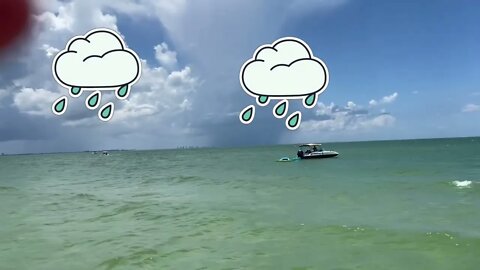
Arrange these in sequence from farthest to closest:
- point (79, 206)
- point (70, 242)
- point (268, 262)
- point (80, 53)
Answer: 1. point (79, 206)
2. point (70, 242)
3. point (268, 262)
4. point (80, 53)

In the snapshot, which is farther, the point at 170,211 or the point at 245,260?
the point at 170,211

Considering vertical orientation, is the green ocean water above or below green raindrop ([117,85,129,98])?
below

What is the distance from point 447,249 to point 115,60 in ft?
35.8

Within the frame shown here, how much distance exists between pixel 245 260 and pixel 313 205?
36.4 ft

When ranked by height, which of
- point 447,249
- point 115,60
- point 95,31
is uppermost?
point 95,31

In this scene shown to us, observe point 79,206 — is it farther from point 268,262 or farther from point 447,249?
point 447,249

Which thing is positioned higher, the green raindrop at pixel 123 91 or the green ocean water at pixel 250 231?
the green raindrop at pixel 123 91

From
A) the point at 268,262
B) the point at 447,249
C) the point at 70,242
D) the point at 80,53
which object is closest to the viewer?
the point at 80,53

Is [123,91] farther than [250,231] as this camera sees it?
No

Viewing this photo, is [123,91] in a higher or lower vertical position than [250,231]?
higher

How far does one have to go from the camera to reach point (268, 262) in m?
11.8

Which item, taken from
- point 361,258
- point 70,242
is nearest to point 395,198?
point 361,258

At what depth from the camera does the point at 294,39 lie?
13234 millimetres

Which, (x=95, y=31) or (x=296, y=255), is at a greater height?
(x=95, y=31)
